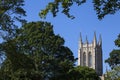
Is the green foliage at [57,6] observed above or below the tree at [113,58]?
below

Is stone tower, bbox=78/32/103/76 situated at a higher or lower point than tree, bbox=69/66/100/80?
higher

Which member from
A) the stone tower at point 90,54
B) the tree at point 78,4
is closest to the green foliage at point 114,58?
the tree at point 78,4

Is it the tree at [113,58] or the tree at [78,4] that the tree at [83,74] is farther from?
the tree at [78,4]

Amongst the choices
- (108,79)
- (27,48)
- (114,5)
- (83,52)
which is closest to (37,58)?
(27,48)

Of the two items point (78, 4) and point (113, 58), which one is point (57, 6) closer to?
point (78, 4)

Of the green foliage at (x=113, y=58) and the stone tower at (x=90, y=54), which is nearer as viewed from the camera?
the green foliage at (x=113, y=58)

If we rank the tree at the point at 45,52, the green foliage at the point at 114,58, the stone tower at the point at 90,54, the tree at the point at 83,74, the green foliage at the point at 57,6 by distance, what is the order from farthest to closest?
the stone tower at the point at 90,54, the green foliage at the point at 114,58, the tree at the point at 83,74, the tree at the point at 45,52, the green foliage at the point at 57,6

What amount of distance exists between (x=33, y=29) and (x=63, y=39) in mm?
4337

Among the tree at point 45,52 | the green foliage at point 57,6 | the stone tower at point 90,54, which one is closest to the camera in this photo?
the green foliage at point 57,6

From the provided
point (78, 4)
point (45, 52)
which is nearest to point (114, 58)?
point (45, 52)

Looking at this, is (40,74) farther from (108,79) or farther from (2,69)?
(2,69)

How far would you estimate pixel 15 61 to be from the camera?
3219 cm

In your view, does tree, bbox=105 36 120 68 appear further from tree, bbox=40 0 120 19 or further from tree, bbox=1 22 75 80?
tree, bbox=40 0 120 19

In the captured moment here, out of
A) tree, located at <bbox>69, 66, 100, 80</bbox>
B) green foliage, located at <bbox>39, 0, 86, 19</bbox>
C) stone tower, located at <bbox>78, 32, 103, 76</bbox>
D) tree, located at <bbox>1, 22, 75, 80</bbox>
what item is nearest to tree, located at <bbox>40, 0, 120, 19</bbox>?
green foliage, located at <bbox>39, 0, 86, 19</bbox>
